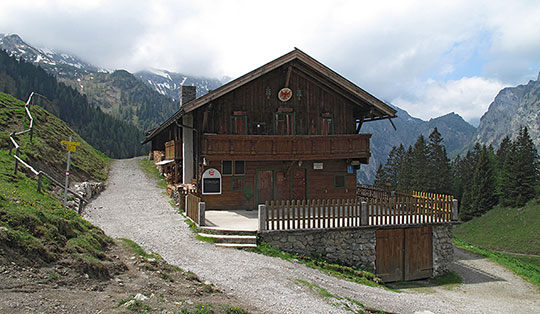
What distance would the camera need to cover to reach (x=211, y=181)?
20.7m

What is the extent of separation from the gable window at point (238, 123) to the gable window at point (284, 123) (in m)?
1.89

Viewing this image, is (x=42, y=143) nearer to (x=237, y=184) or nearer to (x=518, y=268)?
(x=237, y=184)

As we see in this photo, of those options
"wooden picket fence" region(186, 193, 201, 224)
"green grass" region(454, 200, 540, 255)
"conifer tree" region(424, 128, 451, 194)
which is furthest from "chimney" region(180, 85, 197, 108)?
"conifer tree" region(424, 128, 451, 194)

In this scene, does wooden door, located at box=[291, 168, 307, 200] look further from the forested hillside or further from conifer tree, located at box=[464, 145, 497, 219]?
the forested hillside

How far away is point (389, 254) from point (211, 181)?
10.1m

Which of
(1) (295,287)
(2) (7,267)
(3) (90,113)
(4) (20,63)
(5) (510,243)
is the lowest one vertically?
(5) (510,243)

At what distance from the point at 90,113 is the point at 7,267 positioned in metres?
145

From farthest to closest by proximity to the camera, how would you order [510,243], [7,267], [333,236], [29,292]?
[510,243] < [333,236] < [7,267] < [29,292]

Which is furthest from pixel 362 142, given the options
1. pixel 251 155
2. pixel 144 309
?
pixel 144 309

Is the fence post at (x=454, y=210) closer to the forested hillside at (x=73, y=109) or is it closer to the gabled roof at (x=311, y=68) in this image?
the gabled roof at (x=311, y=68)

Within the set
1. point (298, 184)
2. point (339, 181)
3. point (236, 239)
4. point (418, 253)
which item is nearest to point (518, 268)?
point (418, 253)

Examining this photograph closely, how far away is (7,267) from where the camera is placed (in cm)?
654

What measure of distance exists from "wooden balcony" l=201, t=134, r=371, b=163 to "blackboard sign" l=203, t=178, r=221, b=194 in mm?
1672

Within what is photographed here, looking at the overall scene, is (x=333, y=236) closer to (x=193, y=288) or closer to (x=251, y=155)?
(x=251, y=155)
